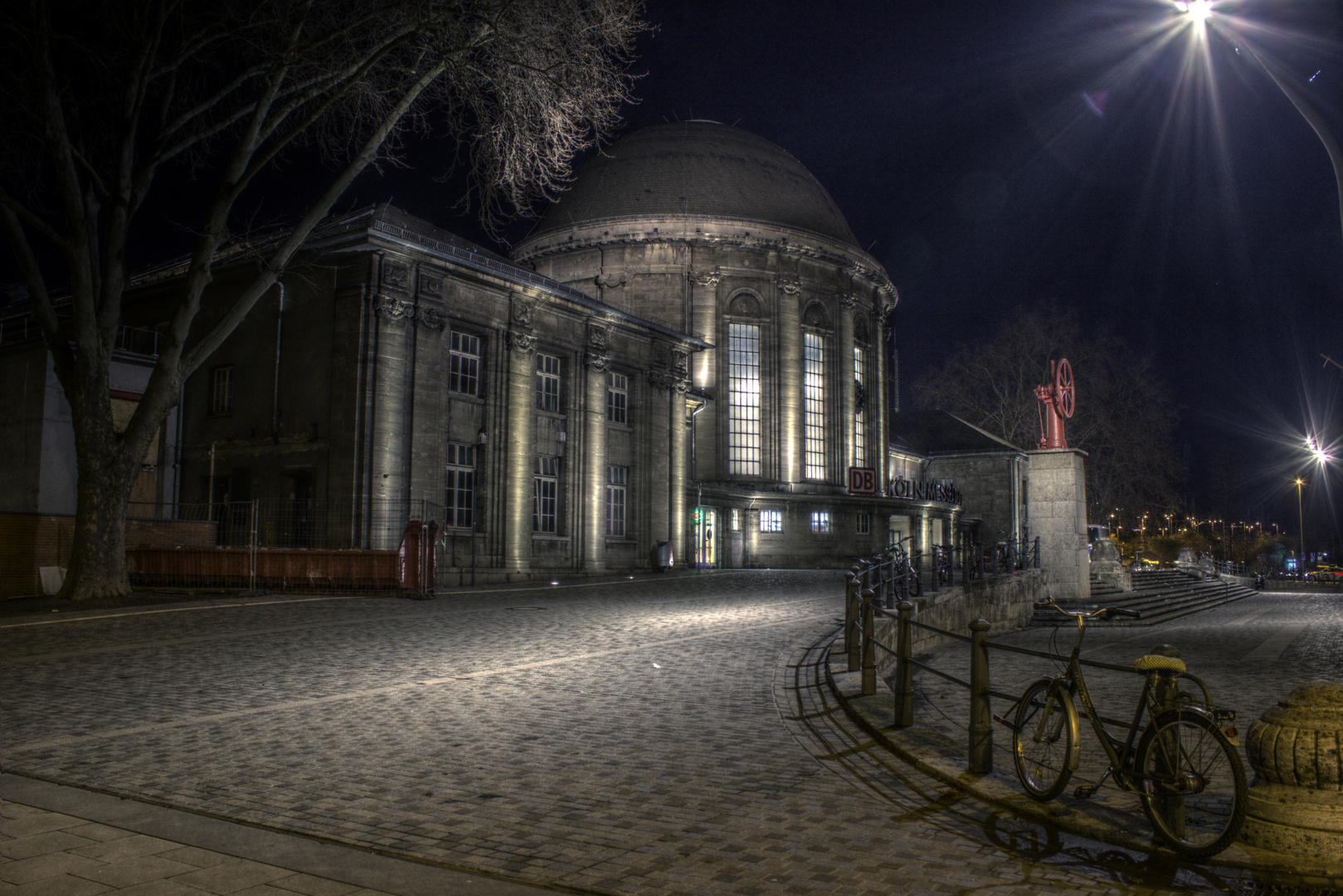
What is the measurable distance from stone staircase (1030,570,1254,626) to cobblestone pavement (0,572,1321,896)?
13126 millimetres

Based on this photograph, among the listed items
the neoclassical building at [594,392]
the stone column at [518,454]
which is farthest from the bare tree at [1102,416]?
the stone column at [518,454]

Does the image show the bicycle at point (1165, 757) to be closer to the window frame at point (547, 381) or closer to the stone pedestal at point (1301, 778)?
the stone pedestal at point (1301, 778)

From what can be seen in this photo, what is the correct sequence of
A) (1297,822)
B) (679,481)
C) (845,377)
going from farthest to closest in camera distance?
(845,377)
(679,481)
(1297,822)

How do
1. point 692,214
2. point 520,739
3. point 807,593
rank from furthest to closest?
1. point 692,214
2. point 807,593
3. point 520,739

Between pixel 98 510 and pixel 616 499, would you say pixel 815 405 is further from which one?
pixel 98 510

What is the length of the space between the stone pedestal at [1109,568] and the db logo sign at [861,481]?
14275 millimetres

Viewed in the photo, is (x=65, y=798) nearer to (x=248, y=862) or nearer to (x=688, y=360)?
(x=248, y=862)

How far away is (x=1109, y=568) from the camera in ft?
99.6

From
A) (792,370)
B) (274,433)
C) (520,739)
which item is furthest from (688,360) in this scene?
(520,739)

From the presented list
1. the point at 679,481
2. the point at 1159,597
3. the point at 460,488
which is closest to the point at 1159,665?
the point at 460,488

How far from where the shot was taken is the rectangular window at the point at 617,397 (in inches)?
1270

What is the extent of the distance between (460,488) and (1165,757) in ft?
76.3

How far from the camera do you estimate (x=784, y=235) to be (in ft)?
143

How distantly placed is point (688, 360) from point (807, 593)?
19.6m
